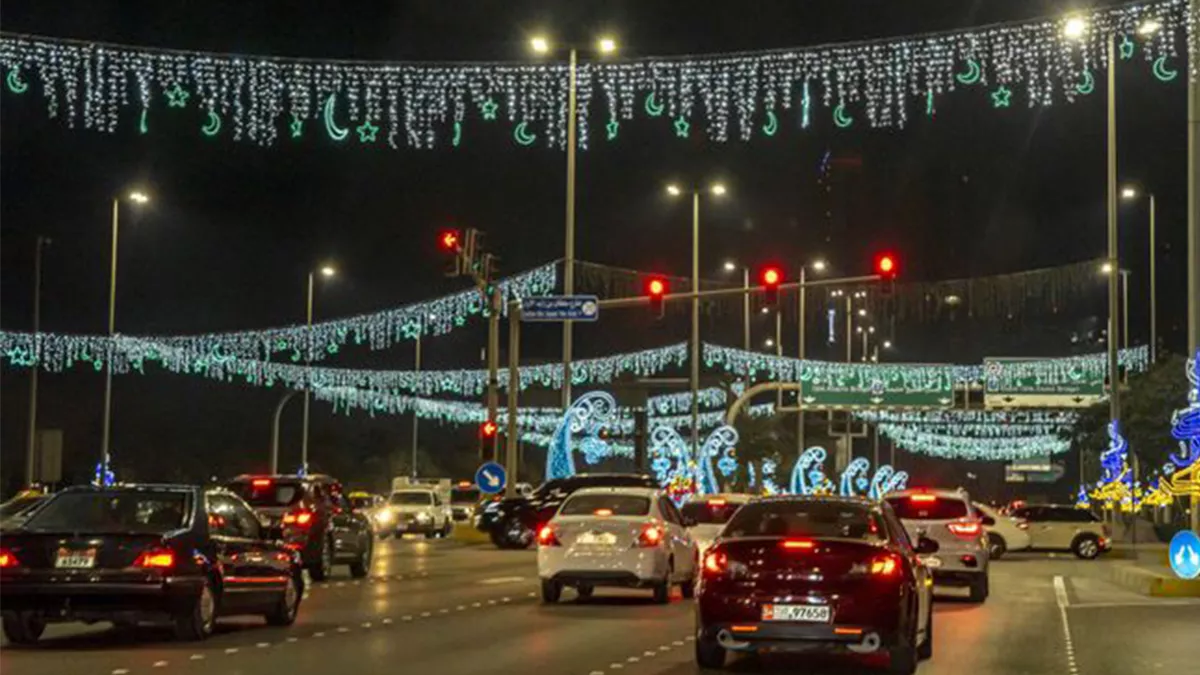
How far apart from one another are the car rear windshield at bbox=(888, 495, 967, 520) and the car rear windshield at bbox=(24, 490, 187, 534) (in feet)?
42.8

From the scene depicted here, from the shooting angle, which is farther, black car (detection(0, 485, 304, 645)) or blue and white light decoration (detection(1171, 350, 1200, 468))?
blue and white light decoration (detection(1171, 350, 1200, 468))

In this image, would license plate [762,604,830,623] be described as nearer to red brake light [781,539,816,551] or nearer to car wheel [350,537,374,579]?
red brake light [781,539,816,551]

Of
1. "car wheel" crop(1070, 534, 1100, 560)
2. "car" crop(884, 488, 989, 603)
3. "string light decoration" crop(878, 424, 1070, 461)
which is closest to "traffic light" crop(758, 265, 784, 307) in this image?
"car" crop(884, 488, 989, 603)

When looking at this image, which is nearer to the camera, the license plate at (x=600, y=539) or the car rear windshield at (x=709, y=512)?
the license plate at (x=600, y=539)

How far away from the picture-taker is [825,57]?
29953mm

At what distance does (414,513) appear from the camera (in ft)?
178

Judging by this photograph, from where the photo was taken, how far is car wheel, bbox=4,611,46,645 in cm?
1650

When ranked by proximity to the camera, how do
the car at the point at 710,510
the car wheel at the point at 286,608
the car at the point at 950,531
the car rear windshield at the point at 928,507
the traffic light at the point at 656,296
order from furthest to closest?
the traffic light at the point at 656,296
the car at the point at 710,510
the car rear windshield at the point at 928,507
the car at the point at 950,531
the car wheel at the point at 286,608

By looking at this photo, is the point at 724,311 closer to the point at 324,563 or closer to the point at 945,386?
the point at 945,386

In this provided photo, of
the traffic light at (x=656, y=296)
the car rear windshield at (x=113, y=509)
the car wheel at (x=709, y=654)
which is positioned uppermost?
the traffic light at (x=656, y=296)

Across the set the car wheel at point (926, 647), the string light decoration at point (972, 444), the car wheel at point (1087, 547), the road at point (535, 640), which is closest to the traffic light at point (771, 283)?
the road at point (535, 640)

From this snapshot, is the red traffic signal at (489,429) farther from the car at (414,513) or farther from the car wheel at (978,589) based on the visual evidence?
the car wheel at (978,589)

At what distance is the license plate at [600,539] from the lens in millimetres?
23719

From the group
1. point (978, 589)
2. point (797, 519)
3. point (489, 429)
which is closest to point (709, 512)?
point (978, 589)
